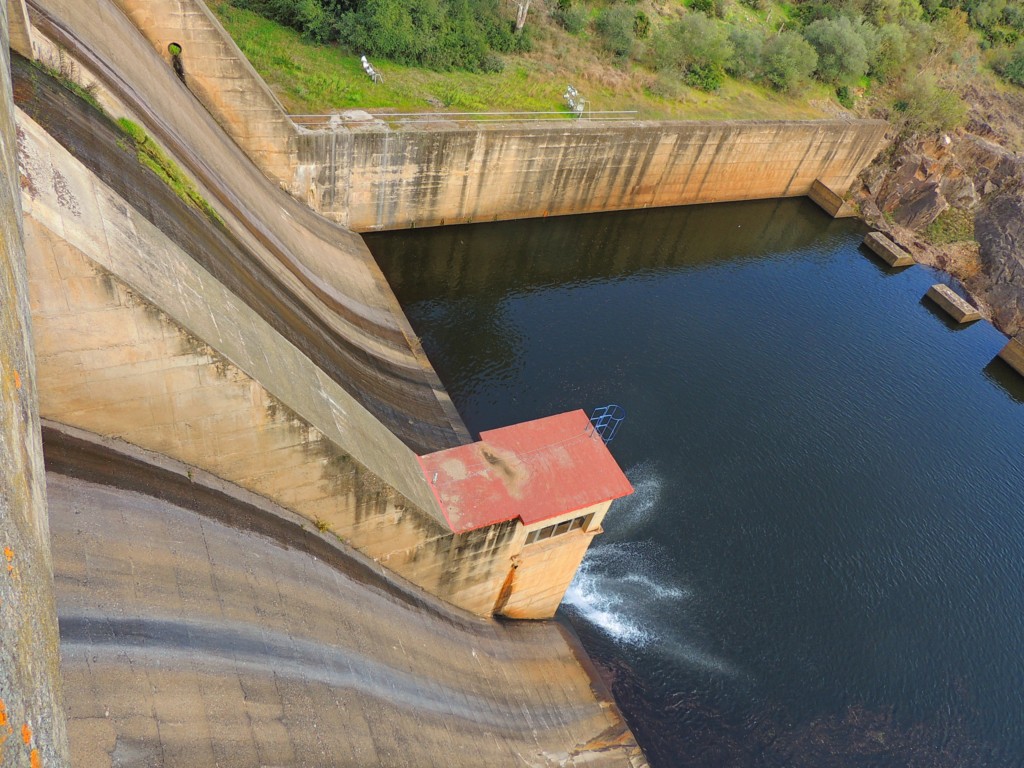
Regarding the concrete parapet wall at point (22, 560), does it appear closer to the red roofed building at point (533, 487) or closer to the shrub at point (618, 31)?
the red roofed building at point (533, 487)

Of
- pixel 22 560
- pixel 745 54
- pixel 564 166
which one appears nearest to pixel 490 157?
pixel 564 166

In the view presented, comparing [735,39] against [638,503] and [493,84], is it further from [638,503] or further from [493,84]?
[638,503]

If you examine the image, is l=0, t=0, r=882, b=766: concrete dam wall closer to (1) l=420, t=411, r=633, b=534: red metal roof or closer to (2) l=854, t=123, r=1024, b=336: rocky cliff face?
(1) l=420, t=411, r=633, b=534: red metal roof

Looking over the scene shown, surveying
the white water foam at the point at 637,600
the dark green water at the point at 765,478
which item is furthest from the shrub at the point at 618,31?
the white water foam at the point at 637,600

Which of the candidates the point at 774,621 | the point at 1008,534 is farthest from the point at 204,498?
the point at 1008,534

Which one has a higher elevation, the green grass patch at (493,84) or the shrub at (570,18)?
the shrub at (570,18)

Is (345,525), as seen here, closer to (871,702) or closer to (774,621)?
(774,621)
